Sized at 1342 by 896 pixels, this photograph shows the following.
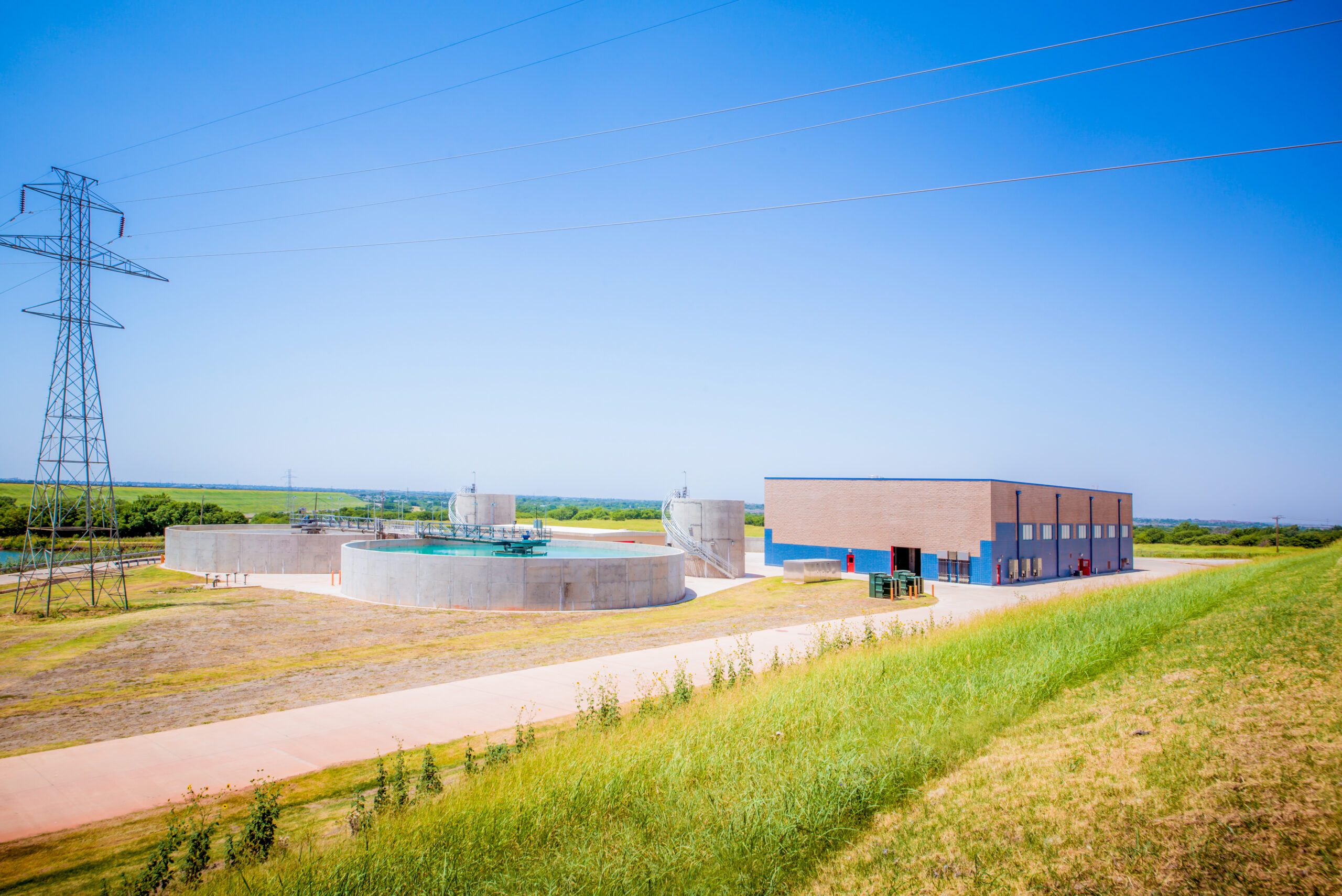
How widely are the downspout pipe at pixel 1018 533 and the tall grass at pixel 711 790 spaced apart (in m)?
28.2

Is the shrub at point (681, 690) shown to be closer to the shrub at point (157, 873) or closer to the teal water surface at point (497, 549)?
the shrub at point (157, 873)

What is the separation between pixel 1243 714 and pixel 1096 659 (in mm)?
3857

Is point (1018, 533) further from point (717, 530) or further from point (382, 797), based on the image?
point (382, 797)

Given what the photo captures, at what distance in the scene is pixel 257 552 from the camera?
41.3 metres

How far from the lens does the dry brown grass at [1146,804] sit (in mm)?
5219

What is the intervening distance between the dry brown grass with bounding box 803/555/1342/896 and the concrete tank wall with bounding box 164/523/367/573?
42371mm

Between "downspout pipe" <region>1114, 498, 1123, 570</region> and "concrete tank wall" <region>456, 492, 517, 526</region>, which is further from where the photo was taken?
"concrete tank wall" <region>456, 492, 517, 526</region>

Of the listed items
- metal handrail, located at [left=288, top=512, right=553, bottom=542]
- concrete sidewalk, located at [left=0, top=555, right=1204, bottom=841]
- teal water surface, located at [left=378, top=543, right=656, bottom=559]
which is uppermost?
metal handrail, located at [left=288, top=512, right=553, bottom=542]

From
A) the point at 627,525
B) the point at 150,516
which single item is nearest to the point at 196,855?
the point at 150,516

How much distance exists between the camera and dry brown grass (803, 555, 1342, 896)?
522 centimetres

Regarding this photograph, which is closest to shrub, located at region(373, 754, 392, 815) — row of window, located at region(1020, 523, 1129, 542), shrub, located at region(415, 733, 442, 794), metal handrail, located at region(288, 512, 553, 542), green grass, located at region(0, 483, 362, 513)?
shrub, located at region(415, 733, 442, 794)

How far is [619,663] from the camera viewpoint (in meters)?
17.2

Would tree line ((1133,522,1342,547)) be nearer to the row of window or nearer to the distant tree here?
the row of window

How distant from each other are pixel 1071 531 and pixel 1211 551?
132 feet
